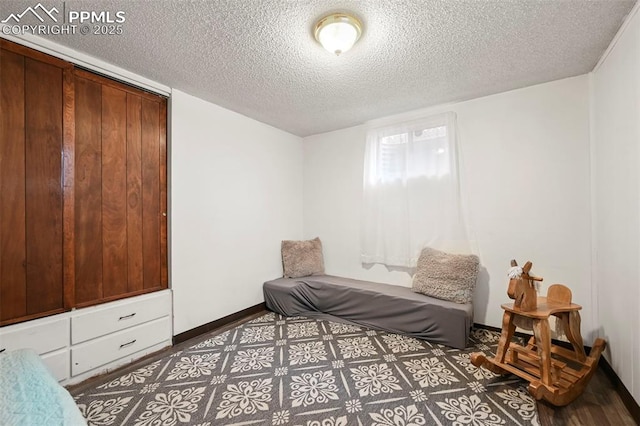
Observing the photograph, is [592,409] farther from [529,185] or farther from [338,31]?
[338,31]

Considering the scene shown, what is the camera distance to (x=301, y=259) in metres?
3.71

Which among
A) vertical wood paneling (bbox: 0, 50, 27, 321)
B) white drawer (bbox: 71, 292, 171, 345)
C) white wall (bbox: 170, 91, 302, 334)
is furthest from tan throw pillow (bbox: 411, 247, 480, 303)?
vertical wood paneling (bbox: 0, 50, 27, 321)

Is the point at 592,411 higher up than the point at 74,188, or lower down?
lower down

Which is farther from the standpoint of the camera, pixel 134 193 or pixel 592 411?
pixel 134 193

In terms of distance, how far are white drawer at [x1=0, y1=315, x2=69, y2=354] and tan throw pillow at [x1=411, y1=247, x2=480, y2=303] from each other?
10.0 feet

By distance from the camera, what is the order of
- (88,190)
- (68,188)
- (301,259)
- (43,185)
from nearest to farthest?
(43,185), (68,188), (88,190), (301,259)

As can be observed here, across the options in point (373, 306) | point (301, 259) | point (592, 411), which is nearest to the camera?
point (592, 411)

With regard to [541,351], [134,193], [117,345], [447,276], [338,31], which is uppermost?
[338,31]

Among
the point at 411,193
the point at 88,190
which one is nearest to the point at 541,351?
the point at 411,193

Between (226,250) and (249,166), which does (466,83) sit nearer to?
(249,166)

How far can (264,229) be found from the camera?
11.7 ft

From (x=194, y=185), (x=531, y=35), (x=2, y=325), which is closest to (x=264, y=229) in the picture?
(x=194, y=185)

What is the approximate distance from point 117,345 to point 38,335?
20.0 inches

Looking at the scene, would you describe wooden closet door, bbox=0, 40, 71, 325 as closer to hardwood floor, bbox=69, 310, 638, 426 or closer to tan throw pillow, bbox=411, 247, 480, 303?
hardwood floor, bbox=69, 310, 638, 426
